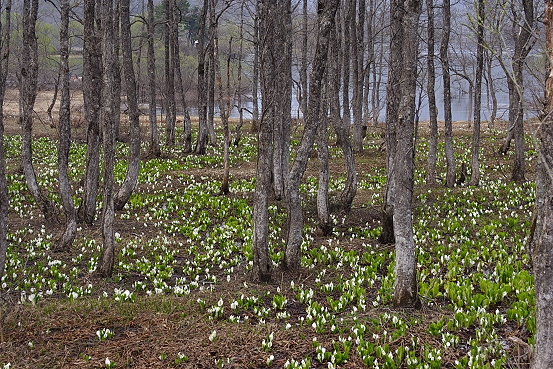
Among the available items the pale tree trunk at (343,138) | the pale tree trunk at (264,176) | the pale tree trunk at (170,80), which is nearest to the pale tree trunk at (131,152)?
the pale tree trunk at (343,138)

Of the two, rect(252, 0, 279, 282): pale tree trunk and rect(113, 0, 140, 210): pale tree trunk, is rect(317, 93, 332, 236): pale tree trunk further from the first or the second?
rect(113, 0, 140, 210): pale tree trunk

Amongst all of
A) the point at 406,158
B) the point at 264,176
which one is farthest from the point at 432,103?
the point at 406,158

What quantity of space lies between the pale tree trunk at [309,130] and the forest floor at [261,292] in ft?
2.11

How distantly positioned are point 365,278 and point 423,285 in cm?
125

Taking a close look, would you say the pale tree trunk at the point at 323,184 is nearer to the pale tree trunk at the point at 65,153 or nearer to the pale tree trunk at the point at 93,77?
the pale tree trunk at the point at 93,77

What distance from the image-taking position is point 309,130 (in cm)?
855

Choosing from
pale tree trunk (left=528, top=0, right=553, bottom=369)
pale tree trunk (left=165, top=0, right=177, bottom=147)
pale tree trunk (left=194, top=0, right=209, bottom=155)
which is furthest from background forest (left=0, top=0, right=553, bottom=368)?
pale tree trunk (left=165, top=0, right=177, bottom=147)

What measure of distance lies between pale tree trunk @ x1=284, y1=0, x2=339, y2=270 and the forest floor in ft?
2.11

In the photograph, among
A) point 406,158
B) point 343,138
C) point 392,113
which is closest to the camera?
point 406,158

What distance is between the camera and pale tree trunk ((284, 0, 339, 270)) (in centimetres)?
823

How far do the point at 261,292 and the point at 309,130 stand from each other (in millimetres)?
2908

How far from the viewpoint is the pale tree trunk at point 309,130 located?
8227 mm

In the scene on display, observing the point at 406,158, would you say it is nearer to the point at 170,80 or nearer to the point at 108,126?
the point at 108,126

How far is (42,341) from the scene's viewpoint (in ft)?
20.0
